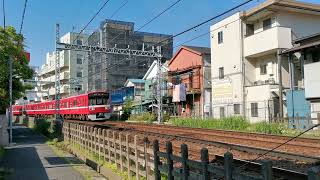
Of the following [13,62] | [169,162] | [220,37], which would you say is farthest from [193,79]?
[169,162]

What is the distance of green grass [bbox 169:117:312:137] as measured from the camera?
21734 mm

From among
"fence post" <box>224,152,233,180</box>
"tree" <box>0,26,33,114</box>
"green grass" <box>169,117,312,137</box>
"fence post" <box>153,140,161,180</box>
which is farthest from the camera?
"tree" <box>0,26,33,114</box>

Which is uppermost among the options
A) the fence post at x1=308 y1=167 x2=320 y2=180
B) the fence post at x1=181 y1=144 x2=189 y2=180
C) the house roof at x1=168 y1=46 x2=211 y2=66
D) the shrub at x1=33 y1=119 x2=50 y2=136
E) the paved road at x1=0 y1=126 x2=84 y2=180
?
the house roof at x1=168 y1=46 x2=211 y2=66

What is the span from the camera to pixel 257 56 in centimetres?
3294

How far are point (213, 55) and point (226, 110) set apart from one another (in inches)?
214

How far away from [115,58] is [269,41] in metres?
42.3

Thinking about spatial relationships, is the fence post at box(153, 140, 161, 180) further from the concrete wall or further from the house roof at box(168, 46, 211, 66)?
the house roof at box(168, 46, 211, 66)

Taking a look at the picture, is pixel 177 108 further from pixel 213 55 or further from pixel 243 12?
pixel 243 12

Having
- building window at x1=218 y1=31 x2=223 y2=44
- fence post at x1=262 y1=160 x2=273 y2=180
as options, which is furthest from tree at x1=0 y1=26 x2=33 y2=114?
fence post at x1=262 y1=160 x2=273 y2=180

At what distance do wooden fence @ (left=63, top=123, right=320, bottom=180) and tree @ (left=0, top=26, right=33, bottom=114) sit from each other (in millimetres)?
11848

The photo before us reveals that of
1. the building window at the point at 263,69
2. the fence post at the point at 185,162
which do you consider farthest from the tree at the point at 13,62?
the fence post at the point at 185,162

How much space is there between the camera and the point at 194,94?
137 ft

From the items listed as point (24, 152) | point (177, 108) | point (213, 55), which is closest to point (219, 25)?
point (213, 55)

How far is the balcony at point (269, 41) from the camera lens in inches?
1162
